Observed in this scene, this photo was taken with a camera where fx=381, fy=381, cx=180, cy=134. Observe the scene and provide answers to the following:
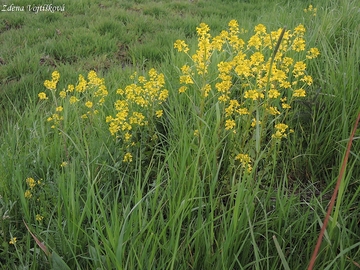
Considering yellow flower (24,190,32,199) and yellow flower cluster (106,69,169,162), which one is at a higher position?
yellow flower cluster (106,69,169,162)

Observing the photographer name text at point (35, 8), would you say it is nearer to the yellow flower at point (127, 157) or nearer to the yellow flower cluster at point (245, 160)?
the yellow flower at point (127, 157)

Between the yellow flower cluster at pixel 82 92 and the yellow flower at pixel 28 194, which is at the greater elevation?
the yellow flower cluster at pixel 82 92

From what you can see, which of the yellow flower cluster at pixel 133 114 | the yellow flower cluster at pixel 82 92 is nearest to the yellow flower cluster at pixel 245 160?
the yellow flower cluster at pixel 133 114

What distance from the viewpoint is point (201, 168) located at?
166cm

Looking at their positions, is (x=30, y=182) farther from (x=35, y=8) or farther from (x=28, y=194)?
(x=35, y=8)

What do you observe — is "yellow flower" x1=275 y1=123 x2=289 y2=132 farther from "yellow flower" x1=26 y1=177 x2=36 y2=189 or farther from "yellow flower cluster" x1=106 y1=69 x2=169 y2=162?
"yellow flower" x1=26 y1=177 x2=36 y2=189

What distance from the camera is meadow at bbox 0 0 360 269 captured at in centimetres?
136

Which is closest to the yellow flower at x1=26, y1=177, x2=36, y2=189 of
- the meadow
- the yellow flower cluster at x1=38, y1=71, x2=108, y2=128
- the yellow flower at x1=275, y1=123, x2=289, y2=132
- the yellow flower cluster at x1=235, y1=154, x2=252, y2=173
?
the meadow

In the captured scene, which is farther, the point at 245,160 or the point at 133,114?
the point at 133,114

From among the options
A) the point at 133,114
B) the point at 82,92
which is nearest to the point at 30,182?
the point at 133,114

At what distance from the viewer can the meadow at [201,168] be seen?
4.47ft

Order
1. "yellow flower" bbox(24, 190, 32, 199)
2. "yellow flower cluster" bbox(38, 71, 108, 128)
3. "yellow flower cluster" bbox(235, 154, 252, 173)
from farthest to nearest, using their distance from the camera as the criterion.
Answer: "yellow flower cluster" bbox(38, 71, 108, 128)
"yellow flower" bbox(24, 190, 32, 199)
"yellow flower cluster" bbox(235, 154, 252, 173)

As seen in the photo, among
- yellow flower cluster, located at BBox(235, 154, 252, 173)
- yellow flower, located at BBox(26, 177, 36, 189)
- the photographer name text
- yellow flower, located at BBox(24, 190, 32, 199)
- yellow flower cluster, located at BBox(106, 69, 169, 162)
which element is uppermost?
the photographer name text

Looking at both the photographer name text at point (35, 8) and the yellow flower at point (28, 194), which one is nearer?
the yellow flower at point (28, 194)
